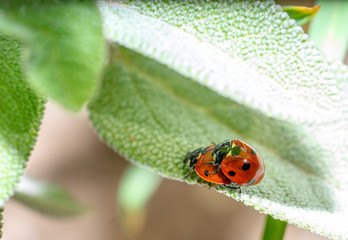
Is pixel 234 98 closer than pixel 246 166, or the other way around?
pixel 234 98

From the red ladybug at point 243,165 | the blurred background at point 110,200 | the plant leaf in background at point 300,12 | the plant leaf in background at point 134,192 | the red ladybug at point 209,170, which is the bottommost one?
the blurred background at point 110,200

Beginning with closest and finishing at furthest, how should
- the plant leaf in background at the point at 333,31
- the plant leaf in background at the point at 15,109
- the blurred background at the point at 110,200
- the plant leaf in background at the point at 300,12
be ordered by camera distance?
the plant leaf in background at the point at 15,109 < the plant leaf in background at the point at 300,12 < the plant leaf in background at the point at 333,31 < the blurred background at the point at 110,200

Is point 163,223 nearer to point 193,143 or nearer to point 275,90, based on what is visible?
point 193,143

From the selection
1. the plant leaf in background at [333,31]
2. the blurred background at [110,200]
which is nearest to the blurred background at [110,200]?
the blurred background at [110,200]

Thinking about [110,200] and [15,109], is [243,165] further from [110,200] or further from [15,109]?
[110,200]

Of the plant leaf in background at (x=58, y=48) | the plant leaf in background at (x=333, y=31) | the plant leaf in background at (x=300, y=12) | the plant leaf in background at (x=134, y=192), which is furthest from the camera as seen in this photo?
the plant leaf in background at (x=134, y=192)

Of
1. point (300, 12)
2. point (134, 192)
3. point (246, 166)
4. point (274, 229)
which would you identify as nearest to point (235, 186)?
point (246, 166)

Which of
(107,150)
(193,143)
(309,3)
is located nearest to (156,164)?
(193,143)

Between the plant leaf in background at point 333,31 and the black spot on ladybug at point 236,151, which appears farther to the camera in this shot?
the plant leaf in background at point 333,31

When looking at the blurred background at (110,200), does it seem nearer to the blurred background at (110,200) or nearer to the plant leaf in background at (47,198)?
the blurred background at (110,200)
